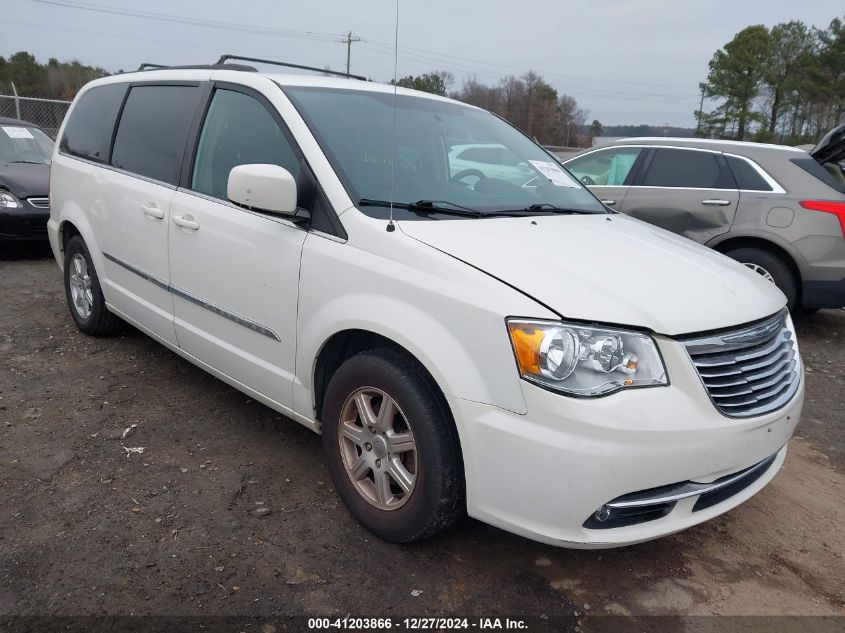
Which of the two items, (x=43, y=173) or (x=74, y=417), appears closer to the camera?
(x=74, y=417)

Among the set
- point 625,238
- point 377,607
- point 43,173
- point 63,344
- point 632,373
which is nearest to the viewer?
point 632,373

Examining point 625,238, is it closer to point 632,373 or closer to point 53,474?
point 632,373

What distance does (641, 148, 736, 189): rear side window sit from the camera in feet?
19.9

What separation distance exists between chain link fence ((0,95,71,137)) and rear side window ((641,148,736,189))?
1268cm

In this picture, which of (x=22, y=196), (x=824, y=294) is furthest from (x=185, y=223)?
(x=22, y=196)

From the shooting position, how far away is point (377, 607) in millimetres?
2297

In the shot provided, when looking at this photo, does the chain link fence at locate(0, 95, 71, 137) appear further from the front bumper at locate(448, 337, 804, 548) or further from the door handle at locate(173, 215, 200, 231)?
the front bumper at locate(448, 337, 804, 548)

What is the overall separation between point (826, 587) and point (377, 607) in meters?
1.70

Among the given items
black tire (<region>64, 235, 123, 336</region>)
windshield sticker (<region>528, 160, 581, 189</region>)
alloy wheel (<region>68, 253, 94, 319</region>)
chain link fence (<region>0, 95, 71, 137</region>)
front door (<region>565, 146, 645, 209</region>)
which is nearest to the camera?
windshield sticker (<region>528, 160, 581, 189</region>)

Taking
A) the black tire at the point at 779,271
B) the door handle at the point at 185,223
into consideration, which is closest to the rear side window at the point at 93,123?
the door handle at the point at 185,223

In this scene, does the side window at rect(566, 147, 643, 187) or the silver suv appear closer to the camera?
the silver suv

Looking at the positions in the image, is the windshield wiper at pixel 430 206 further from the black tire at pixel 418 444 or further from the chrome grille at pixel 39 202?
the chrome grille at pixel 39 202

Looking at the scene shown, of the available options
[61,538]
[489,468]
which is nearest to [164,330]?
[61,538]

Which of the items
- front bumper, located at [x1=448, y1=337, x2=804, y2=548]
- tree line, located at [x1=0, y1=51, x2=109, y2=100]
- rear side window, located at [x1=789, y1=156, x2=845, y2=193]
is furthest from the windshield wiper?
tree line, located at [x1=0, y1=51, x2=109, y2=100]
